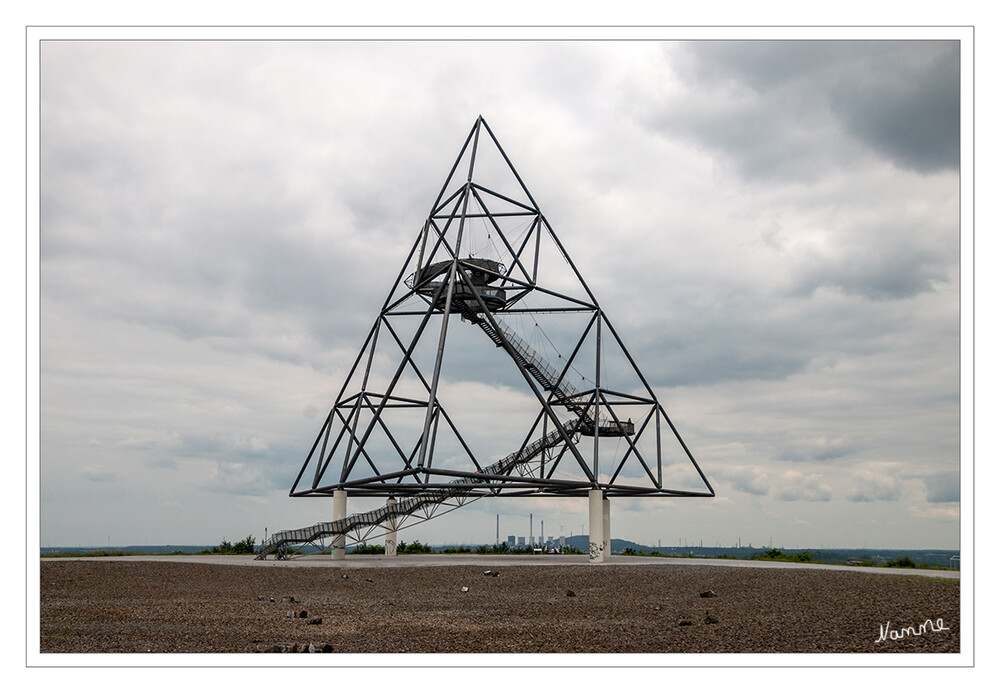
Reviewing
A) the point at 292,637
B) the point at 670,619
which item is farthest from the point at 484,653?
the point at 670,619

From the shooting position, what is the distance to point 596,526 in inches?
1129

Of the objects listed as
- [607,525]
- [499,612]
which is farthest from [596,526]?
[499,612]

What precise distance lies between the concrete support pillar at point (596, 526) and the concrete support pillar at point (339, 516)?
8465 mm

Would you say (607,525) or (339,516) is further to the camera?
(607,525)

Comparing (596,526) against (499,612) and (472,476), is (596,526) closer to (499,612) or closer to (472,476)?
(472,476)

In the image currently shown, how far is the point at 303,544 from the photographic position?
28938 millimetres

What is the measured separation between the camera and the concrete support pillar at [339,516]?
2888 centimetres

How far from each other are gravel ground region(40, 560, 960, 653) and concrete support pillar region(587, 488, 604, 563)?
6.86 meters

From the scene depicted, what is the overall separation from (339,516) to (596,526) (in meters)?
9.28

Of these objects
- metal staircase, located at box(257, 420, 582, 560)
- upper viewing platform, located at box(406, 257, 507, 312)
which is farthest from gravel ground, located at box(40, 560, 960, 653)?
upper viewing platform, located at box(406, 257, 507, 312)

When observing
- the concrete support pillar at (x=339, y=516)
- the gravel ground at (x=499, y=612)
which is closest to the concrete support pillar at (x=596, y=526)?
the gravel ground at (x=499, y=612)
